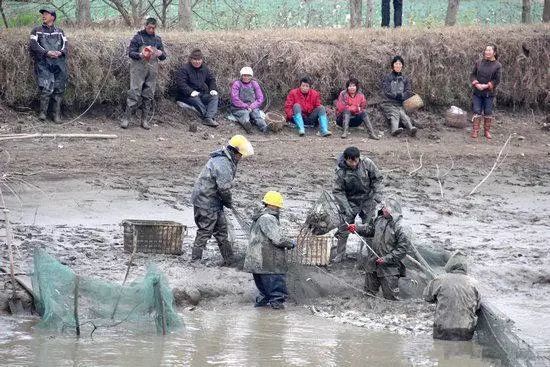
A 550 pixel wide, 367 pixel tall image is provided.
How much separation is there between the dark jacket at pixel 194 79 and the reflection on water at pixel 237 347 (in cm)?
889

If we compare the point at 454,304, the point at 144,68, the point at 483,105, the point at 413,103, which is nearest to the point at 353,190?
the point at 454,304

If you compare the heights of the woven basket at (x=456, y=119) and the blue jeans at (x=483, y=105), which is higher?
the blue jeans at (x=483, y=105)

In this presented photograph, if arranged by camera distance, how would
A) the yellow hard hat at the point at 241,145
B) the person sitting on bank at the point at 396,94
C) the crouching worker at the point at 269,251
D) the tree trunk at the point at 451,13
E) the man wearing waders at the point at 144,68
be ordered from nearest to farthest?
the crouching worker at the point at 269,251 < the yellow hard hat at the point at 241,145 < the man wearing waders at the point at 144,68 < the person sitting on bank at the point at 396,94 < the tree trunk at the point at 451,13

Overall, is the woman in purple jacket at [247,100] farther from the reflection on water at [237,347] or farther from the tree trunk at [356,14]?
the reflection on water at [237,347]

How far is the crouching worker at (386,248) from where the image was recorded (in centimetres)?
1390

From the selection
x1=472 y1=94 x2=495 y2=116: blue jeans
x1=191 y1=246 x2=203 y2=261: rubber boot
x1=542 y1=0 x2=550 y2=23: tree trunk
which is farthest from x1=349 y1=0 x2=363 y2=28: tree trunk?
x1=191 y1=246 x2=203 y2=261: rubber boot

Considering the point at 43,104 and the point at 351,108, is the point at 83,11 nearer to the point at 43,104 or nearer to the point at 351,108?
the point at 43,104

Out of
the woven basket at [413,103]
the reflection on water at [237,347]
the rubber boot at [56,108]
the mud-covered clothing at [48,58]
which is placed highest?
the mud-covered clothing at [48,58]

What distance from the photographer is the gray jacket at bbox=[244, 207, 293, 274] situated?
1385 cm

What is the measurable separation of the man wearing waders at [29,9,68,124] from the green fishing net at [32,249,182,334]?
7.88 m

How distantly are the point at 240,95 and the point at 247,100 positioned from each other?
0.17 m

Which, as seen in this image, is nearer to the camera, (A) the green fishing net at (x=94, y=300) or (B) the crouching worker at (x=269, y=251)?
(A) the green fishing net at (x=94, y=300)

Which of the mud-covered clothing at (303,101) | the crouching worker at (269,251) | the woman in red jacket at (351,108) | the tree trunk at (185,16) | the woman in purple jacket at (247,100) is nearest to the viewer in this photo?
the crouching worker at (269,251)

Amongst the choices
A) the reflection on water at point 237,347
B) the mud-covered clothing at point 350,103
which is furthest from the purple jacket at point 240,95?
the reflection on water at point 237,347
